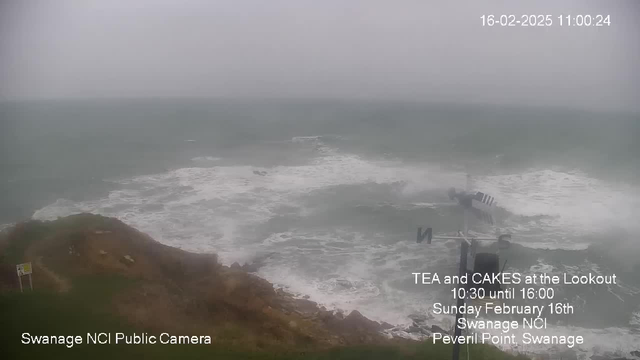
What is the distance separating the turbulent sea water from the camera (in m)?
4.68

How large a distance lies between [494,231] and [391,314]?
2349 millimetres

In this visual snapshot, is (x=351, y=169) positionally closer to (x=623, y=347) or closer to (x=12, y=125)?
(x=623, y=347)

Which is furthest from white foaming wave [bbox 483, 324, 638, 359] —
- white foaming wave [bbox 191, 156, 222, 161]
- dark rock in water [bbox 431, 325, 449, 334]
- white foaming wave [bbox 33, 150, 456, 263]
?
white foaming wave [bbox 191, 156, 222, 161]

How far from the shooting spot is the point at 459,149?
802 cm

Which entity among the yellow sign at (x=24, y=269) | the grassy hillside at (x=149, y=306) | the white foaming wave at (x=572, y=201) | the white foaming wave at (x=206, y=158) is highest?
the white foaming wave at (x=206, y=158)

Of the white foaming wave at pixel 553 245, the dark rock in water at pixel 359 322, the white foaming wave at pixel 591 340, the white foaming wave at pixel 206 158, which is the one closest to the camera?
the white foaming wave at pixel 591 340

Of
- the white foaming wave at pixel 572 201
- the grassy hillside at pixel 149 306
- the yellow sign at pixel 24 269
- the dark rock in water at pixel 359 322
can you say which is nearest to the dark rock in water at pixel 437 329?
the grassy hillside at pixel 149 306

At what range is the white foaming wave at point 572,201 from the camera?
5.48m

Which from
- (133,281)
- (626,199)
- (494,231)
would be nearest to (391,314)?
(494,231)

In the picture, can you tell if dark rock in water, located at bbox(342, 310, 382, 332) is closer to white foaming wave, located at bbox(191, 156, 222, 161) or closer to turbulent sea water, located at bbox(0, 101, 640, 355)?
turbulent sea water, located at bbox(0, 101, 640, 355)

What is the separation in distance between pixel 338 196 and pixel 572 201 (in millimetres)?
3746

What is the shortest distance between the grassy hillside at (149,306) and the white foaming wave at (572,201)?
279cm

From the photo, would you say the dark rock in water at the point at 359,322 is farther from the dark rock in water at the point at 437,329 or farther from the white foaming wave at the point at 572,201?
the white foaming wave at the point at 572,201

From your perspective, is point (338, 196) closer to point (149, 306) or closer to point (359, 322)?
point (359, 322)
